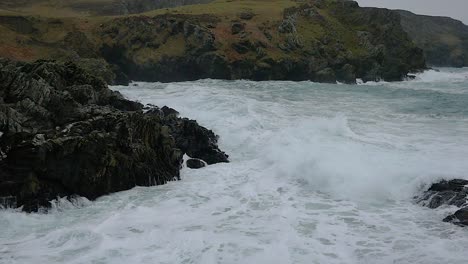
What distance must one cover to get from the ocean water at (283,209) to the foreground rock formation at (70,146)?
0.70 metres

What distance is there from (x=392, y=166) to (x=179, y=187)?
8677 mm

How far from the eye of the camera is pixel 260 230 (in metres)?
13.8

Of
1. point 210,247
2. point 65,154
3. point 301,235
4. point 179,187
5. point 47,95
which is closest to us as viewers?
point 210,247

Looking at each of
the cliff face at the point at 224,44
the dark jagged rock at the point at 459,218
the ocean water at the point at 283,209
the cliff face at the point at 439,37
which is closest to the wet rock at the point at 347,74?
the cliff face at the point at 224,44

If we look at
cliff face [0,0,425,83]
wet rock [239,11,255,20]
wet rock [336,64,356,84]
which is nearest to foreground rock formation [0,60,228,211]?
cliff face [0,0,425,83]

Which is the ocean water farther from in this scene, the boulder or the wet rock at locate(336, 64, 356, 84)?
the boulder

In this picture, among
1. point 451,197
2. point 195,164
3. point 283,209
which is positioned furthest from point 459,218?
point 195,164

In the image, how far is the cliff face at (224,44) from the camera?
55.6 metres

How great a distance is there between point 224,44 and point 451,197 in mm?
49368

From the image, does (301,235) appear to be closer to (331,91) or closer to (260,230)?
(260,230)

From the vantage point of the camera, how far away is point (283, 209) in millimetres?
15633

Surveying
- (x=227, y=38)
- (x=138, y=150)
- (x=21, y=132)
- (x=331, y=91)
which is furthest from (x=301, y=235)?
(x=227, y=38)

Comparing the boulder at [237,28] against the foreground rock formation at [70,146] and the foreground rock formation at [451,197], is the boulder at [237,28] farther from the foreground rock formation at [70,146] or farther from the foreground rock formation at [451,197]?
the foreground rock formation at [451,197]

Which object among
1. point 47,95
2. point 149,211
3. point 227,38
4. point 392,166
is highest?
point 227,38
